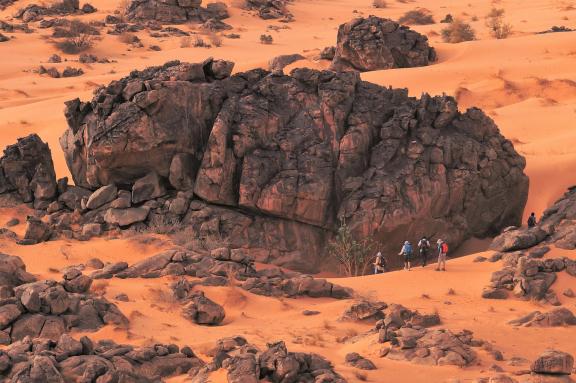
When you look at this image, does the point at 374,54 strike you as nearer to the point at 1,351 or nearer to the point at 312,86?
the point at 312,86

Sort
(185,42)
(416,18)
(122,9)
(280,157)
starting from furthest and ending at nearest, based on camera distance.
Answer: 1. (416,18)
2. (122,9)
3. (185,42)
4. (280,157)

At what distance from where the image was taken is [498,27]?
56.7m

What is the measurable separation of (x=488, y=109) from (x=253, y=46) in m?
21.0

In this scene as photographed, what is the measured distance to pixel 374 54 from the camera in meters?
43.4

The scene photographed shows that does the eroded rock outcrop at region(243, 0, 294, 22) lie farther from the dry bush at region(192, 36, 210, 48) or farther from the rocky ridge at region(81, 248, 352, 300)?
the rocky ridge at region(81, 248, 352, 300)

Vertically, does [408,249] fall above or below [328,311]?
below

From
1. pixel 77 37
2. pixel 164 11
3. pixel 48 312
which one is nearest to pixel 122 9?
pixel 164 11

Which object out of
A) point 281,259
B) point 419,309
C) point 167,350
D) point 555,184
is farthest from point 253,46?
point 167,350

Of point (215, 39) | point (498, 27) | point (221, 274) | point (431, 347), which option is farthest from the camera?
point (215, 39)

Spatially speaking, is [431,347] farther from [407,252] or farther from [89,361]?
[407,252]

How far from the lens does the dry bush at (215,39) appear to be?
56.6 m

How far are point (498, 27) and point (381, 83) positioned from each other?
61.0 feet

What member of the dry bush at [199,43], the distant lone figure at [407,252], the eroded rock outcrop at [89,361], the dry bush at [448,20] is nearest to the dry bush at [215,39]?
the dry bush at [199,43]

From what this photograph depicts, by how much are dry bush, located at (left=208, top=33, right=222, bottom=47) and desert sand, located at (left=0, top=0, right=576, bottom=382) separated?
0.73 meters
